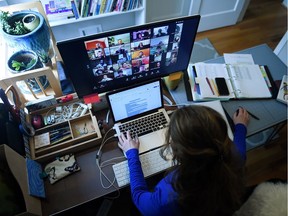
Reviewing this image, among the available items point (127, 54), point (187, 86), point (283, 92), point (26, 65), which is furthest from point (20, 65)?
point (283, 92)

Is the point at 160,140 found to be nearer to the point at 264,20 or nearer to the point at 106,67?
the point at 106,67

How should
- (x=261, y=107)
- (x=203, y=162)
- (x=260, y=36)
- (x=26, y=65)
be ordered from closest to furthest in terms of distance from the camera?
(x=203, y=162) < (x=26, y=65) < (x=261, y=107) < (x=260, y=36)

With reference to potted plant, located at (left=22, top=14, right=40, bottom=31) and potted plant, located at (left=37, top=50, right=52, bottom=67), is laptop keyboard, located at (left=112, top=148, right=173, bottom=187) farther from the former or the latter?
potted plant, located at (left=22, top=14, right=40, bottom=31)

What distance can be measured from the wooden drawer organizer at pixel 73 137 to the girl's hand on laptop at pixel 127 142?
10cm

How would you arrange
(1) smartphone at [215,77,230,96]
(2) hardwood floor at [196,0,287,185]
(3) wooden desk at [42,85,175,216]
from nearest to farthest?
(3) wooden desk at [42,85,175,216]
(1) smartphone at [215,77,230,96]
(2) hardwood floor at [196,0,287,185]

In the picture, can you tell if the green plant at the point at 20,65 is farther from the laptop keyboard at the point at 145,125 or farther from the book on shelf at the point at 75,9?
the book on shelf at the point at 75,9

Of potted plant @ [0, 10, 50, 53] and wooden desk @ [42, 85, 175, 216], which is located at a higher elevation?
potted plant @ [0, 10, 50, 53]

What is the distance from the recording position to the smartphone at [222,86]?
1.27 meters

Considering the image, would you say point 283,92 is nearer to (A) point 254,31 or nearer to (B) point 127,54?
(B) point 127,54

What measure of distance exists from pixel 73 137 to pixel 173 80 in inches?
24.9

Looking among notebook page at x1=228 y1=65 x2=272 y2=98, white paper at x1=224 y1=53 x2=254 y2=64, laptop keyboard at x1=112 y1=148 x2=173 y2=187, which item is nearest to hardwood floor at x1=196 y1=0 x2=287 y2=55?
white paper at x1=224 y1=53 x2=254 y2=64

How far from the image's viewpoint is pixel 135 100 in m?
1.10

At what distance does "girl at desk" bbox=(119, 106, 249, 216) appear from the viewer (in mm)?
703

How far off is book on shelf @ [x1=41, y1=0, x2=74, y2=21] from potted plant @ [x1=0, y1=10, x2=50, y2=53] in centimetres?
92
